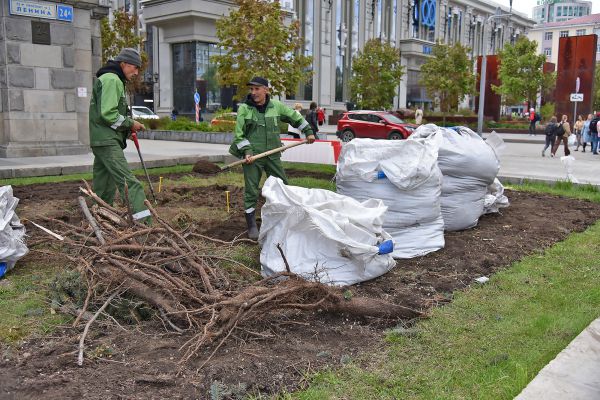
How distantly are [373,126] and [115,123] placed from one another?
A: 19012 mm

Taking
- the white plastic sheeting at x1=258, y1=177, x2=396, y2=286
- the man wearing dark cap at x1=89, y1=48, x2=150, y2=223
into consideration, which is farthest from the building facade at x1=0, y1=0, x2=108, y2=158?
the white plastic sheeting at x1=258, y1=177, x2=396, y2=286

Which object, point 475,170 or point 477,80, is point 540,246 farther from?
point 477,80

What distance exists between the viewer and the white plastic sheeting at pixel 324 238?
4188 mm

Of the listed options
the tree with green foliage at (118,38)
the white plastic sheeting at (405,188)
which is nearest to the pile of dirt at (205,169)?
the white plastic sheeting at (405,188)

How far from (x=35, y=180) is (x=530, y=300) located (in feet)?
27.5

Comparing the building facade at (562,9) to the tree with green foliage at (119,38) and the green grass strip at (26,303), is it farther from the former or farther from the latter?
the green grass strip at (26,303)

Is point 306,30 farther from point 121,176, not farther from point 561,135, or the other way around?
point 121,176

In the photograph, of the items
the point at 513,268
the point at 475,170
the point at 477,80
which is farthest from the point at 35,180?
the point at 477,80

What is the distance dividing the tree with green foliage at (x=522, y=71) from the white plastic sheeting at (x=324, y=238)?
1499 inches

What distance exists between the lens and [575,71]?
3497 cm

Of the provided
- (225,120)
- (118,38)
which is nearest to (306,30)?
(118,38)

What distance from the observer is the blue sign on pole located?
1339cm

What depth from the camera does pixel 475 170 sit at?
6125 mm

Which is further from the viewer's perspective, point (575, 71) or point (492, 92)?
point (492, 92)
